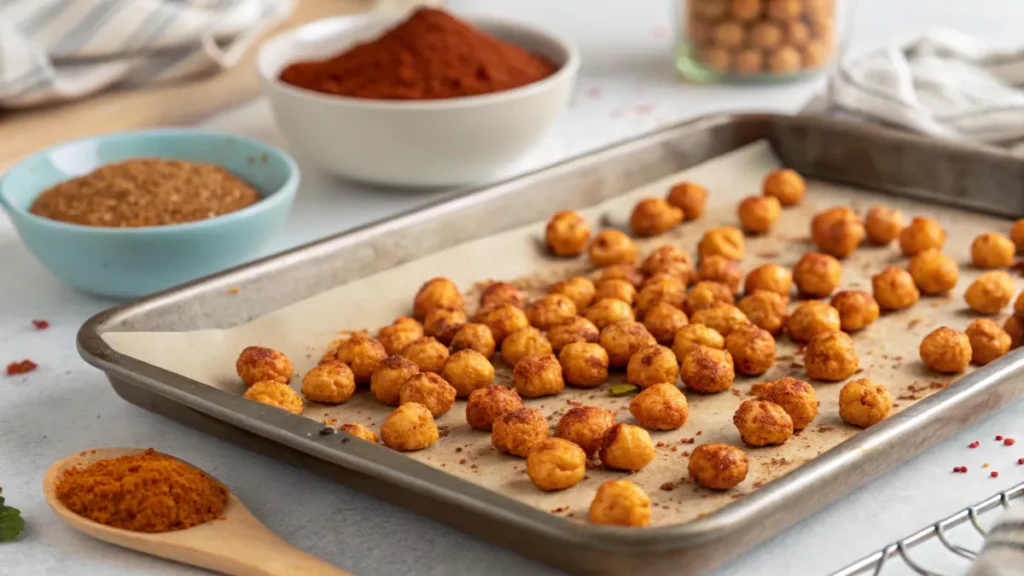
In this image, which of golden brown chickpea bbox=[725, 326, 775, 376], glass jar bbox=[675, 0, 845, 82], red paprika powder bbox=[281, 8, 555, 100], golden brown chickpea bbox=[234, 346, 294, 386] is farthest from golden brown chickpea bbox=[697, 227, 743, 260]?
glass jar bbox=[675, 0, 845, 82]

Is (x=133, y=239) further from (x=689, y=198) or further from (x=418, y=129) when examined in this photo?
(x=689, y=198)

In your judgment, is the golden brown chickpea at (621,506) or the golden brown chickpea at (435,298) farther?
the golden brown chickpea at (435,298)

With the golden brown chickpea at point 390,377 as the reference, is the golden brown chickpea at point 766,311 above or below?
below

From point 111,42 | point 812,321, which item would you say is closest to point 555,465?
point 812,321

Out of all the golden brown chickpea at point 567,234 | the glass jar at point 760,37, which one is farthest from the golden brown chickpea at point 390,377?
the glass jar at point 760,37

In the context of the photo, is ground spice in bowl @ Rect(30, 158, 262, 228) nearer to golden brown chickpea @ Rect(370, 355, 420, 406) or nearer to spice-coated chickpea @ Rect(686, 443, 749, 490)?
golden brown chickpea @ Rect(370, 355, 420, 406)

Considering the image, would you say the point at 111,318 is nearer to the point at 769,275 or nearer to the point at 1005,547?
the point at 769,275

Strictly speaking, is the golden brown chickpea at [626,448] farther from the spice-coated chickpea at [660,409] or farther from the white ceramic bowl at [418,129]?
the white ceramic bowl at [418,129]
